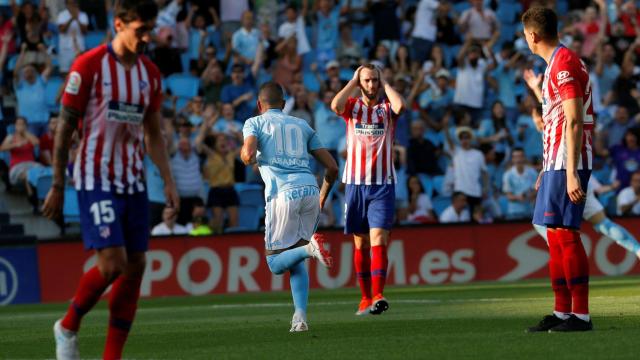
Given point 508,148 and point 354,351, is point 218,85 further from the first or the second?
point 354,351

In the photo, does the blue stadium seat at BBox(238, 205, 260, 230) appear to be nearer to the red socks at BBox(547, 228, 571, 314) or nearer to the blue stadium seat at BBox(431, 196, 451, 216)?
the blue stadium seat at BBox(431, 196, 451, 216)

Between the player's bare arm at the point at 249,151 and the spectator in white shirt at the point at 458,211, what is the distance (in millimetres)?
11380

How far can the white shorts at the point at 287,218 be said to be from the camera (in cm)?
1099

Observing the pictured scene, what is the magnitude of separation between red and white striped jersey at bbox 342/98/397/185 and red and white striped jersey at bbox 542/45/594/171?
12.3 feet

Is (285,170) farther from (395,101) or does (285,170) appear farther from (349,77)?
(349,77)

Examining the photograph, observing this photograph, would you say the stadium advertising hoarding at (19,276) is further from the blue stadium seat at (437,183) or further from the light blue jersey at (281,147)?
the light blue jersey at (281,147)

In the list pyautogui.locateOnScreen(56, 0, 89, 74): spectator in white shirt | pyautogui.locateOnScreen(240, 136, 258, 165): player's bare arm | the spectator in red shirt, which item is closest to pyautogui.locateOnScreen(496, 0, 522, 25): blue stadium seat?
pyautogui.locateOnScreen(56, 0, 89, 74): spectator in white shirt

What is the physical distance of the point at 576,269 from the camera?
941 cm

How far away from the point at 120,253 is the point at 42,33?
16.2 meters

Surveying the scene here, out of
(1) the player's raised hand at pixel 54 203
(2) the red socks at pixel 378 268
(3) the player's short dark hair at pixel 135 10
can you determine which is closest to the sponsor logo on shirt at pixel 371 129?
(2) the red socks at pixel 378 268

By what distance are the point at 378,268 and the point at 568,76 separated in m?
4.13

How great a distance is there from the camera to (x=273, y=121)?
1097cm

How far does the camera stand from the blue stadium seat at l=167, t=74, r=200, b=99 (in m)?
23.8

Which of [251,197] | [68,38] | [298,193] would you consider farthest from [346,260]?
[298,193]
